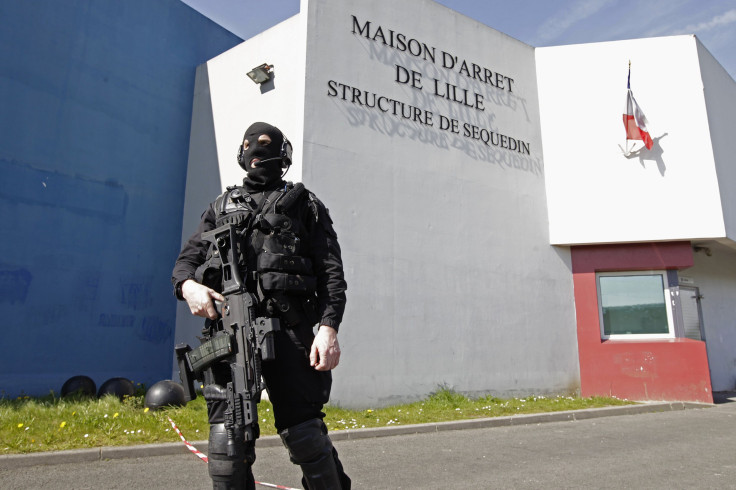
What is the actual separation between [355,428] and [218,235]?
4738mm

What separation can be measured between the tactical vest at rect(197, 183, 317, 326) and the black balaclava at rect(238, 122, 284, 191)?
12 cm

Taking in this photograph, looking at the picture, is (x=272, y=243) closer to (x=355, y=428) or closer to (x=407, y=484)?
(x=407, y=484)

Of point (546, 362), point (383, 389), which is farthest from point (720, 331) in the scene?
point (383, 389)

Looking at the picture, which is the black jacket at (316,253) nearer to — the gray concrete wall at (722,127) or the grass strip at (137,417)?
the grass strip at (137,417)

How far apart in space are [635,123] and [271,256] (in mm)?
11299

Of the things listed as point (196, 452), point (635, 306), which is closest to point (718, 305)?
point (635, 306)

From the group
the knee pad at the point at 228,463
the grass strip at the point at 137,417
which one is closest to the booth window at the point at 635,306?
the grass strip at the point at 137,417

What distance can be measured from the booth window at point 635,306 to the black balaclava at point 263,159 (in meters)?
10.5

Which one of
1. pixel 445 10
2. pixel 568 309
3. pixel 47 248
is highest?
pixel 445 10

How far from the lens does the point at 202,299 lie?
8.22ft

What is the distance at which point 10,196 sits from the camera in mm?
8836

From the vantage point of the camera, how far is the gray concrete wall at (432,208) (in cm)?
902

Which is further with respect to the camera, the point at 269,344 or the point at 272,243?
the point at 272,243

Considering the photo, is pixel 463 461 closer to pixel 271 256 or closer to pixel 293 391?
pixel 293 391
